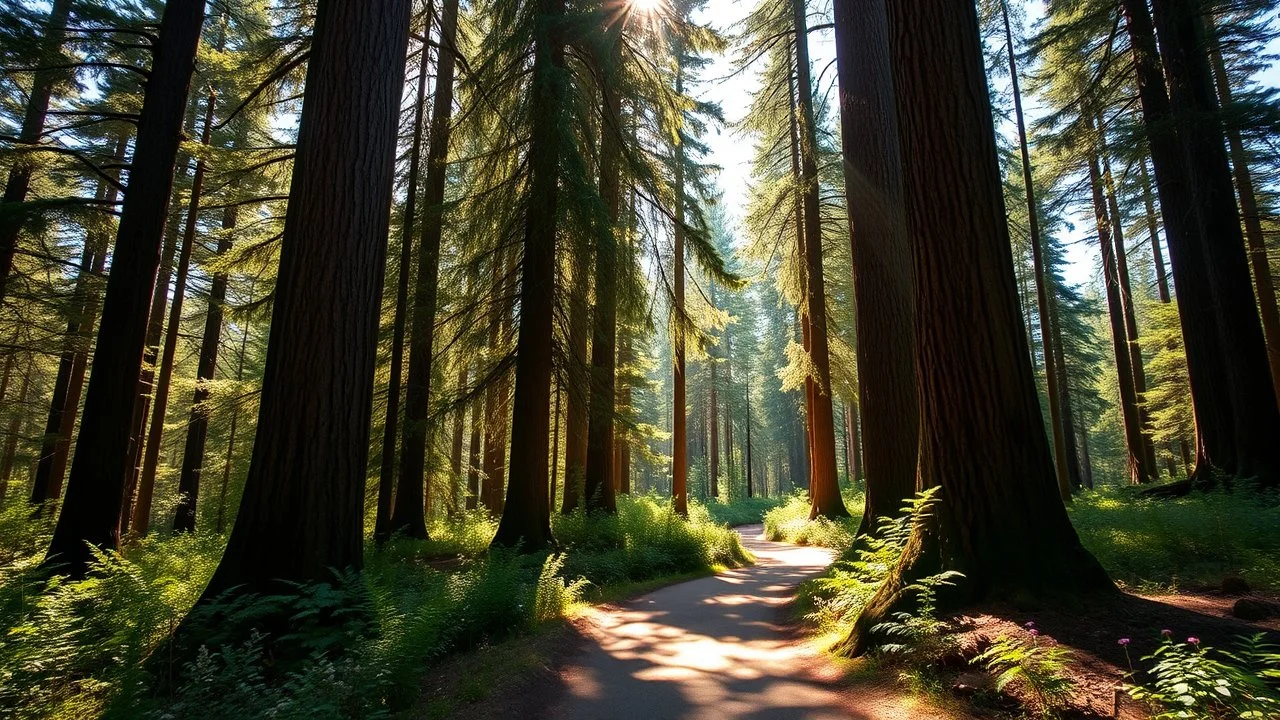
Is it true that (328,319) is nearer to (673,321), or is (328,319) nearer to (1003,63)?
(673,321)

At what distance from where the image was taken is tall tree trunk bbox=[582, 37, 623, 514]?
28.9 ft

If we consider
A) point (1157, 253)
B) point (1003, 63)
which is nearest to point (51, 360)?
point (1003, 63)

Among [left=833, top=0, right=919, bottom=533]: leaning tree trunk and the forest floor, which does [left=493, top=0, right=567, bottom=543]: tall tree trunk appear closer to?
the forest floor

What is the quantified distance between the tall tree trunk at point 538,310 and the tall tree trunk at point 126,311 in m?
5.01

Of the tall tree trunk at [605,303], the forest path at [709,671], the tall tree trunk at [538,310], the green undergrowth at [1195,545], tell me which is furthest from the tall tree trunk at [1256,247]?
the tall tree trunk at [538,310]

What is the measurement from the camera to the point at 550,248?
30.9 ft

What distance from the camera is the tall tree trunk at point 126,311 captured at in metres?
6.57

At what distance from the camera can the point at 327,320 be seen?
489 cm

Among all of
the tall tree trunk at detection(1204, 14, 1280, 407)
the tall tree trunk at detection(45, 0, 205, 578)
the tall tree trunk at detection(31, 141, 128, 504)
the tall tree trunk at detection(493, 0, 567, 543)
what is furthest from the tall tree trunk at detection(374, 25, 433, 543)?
the tall tree trunk at detection(1204, 14, 1280, 407)

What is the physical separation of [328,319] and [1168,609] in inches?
264

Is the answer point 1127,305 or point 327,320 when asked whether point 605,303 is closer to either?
point 327,320

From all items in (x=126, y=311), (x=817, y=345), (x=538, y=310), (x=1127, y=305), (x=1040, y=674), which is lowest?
(x=1040, y=674)

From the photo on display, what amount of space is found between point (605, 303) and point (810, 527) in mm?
9677

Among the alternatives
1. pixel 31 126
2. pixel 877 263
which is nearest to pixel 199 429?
pixel 31 126
